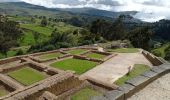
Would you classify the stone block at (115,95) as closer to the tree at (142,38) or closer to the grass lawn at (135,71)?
the grass lawn at (135,71)

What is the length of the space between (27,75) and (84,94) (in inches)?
180

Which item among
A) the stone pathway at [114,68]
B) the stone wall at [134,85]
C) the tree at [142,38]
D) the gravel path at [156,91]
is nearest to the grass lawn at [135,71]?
the stone pathway at [114,68]

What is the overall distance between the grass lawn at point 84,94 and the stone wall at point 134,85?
688 cm

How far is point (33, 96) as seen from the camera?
46.7 feet

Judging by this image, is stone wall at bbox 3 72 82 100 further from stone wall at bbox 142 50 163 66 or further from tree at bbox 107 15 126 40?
tree at bbox 107 15 126 40

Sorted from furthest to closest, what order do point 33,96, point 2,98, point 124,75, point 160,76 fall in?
point 124,75 → point 33,96 → point 2,98 → point 160,76

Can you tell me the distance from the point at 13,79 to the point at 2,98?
4.24 meters

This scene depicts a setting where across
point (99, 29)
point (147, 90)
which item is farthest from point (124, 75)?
point (99, 29)

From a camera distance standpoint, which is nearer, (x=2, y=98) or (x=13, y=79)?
(x=2, y=98)

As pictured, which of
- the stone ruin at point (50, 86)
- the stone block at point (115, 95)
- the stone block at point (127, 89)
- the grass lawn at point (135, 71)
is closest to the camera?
the stone block at point (115, 95)

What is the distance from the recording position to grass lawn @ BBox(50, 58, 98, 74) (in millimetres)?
20750

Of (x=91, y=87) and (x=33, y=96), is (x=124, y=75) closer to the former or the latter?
(x=91, y=87)

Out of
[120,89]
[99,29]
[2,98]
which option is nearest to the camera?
[120,89]

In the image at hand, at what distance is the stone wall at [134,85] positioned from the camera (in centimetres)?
670
